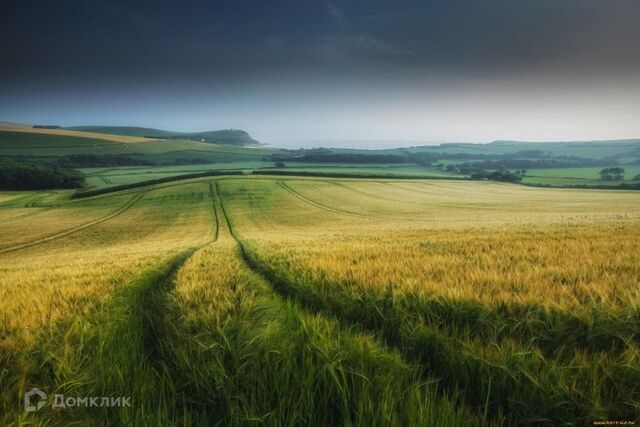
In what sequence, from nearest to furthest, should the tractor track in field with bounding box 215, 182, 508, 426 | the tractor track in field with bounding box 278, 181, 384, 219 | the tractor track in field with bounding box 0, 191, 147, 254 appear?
1. the tractor track in field with bounding box 215, 182, 508, 426
2. the tractor track in field with bounding box 0, 191, 147, 254
3. the tractor track in field with bounding box 278, 181, 384, 219

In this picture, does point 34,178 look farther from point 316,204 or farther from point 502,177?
point 502,177

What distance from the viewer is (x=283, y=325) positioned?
3.74 meters

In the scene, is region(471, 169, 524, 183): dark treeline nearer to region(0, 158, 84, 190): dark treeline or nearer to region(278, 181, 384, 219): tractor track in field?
region(278, 181, 384, 219): tractor track in field

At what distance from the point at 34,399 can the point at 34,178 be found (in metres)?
134

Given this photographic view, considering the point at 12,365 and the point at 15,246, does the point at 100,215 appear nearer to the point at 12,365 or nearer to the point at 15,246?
the point at 15,246

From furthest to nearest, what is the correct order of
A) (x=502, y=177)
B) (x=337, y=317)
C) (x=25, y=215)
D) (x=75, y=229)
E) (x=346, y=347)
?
(x=502, y=177) → (x=25, y=215) → (x=75, y=229) → (x=337, y=317) → (x=346, y=347)

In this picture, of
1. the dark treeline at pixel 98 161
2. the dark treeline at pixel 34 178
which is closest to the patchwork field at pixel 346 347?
the dark treeline at pixel 34 178

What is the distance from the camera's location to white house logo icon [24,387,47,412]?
7.41 ft

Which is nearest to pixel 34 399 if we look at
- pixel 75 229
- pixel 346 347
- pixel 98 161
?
pixel 346 347

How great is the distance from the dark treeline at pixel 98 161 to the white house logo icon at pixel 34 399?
593 ft

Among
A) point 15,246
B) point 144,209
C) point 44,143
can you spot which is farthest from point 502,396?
point 44,143

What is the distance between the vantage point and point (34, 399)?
241 cm

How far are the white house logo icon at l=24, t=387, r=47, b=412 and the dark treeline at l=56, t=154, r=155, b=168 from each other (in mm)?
180864

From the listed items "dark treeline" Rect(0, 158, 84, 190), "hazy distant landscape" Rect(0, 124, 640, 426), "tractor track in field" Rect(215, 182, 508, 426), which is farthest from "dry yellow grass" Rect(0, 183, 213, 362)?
"dark treeline" Rect(0, 158, 84, 190)
